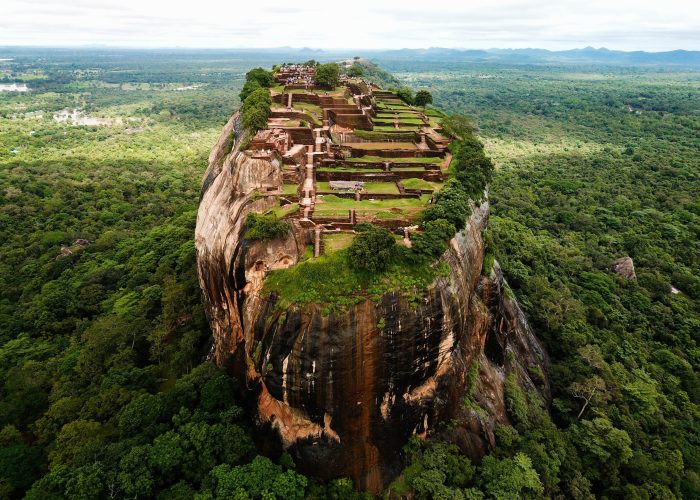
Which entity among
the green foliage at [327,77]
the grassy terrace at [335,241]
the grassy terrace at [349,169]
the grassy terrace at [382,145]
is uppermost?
the green foliage at [327,77]

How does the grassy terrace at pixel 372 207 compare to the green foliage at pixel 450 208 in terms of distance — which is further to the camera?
the grassy terrace at pixel 372 207

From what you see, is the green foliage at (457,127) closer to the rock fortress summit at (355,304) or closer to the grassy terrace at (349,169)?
the rock fortress summit at (355,304)

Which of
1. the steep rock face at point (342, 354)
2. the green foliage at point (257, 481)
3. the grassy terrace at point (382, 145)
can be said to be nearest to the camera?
the green foliage at point (257, 481)

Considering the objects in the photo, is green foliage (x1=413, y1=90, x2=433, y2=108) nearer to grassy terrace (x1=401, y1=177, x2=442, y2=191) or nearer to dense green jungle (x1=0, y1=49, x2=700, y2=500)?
dense green jungle (x1=0, y1=49, x2=700, y2=500)

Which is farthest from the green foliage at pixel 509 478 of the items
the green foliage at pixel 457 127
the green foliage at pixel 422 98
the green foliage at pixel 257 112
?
the green foliage at pixel 422 98

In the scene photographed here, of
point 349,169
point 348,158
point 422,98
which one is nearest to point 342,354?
point 349,169

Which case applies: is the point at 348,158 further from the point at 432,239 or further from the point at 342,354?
the point at 342,354

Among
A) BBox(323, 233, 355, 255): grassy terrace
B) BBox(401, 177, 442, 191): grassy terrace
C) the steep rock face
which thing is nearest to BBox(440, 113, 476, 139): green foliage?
BBox(401, 177, 442, 191): grassy terrace
